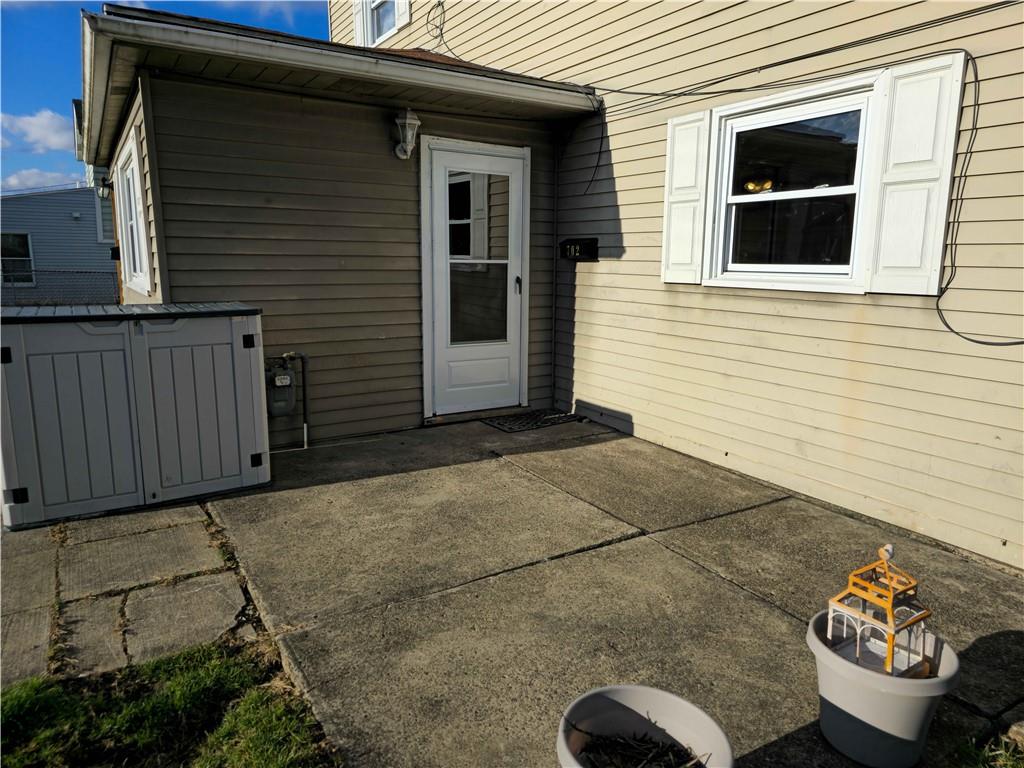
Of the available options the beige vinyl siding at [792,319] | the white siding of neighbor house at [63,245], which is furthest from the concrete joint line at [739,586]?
the white siding of neighbor house at [63,245]

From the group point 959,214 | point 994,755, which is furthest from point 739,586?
point 959,214

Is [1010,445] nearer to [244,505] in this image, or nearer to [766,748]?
[766,748]

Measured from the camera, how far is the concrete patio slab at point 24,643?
2262 mm

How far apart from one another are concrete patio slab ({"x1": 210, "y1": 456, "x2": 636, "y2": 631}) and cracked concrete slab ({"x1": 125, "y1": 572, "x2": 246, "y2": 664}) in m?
0.13

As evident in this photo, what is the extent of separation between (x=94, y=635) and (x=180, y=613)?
0.96ft

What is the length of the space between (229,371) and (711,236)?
126 inches

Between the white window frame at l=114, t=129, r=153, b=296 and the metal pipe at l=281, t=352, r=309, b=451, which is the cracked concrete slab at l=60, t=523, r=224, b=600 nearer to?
the metal pipe at l=281, t=352, r=309, b=451

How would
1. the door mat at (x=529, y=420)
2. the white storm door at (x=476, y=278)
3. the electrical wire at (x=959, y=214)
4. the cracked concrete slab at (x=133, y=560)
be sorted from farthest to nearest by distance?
1. the door mat at (x=529, y=420)
2. the white storm door at (x=476, y=278)
3. the electrical wire at (x=959, y=214)
4. the cracked concrete slab at (x=133, y=560)

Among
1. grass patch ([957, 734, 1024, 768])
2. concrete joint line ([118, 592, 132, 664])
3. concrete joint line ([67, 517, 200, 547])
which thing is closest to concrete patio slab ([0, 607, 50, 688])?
concrete joint line ([118, 592, 132, 664])

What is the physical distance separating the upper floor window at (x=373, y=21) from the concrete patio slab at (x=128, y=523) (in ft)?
22.8

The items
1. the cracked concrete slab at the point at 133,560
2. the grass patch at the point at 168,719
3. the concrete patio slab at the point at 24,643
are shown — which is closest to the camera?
the grass patch at the point at 168,719

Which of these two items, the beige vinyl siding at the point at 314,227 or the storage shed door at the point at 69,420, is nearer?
the storage shed door at the point at 69,420

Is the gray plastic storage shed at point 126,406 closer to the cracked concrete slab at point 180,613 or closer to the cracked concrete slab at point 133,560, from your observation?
the cracked concrete slab at point 133,560

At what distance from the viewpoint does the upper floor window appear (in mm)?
8492
